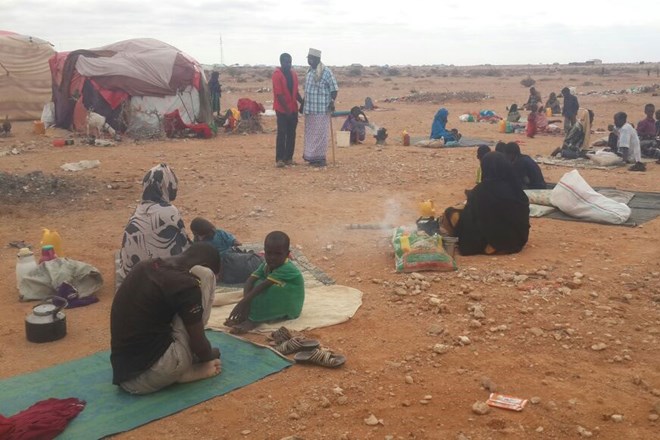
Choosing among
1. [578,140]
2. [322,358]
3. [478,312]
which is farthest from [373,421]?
[578,140]

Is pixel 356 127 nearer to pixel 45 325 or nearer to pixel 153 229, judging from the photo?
pixel 153 229

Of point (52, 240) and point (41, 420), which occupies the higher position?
point (52, 240)

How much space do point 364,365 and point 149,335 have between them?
4.09 feet

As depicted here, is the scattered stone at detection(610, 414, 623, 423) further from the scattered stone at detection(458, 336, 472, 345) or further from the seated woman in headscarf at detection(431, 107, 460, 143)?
the seated woman in headscarf at detection(431, 107, 460, 143)

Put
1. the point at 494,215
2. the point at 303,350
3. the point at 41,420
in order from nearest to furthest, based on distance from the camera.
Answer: the point at 41,420 < the point at 303,350 < the point at 494,215

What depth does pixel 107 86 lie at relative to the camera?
1411 centimetres

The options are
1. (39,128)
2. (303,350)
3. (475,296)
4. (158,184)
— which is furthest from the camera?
(39,128)

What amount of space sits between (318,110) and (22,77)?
11.2 metres

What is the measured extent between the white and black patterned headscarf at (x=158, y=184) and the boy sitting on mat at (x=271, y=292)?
3.74 feet

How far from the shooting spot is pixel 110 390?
3379 millimetres

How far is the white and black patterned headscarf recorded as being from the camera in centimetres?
481

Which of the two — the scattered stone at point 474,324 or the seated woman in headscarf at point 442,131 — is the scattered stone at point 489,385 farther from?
the seated woman in headscarf at point 442,131

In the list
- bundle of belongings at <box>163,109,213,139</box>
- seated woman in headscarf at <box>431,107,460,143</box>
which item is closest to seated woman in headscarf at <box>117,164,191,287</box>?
seated woman in headscarf at <box>431,107,460,143</box>

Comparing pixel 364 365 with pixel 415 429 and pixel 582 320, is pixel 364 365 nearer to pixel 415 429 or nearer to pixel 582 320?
pixel 415 429
